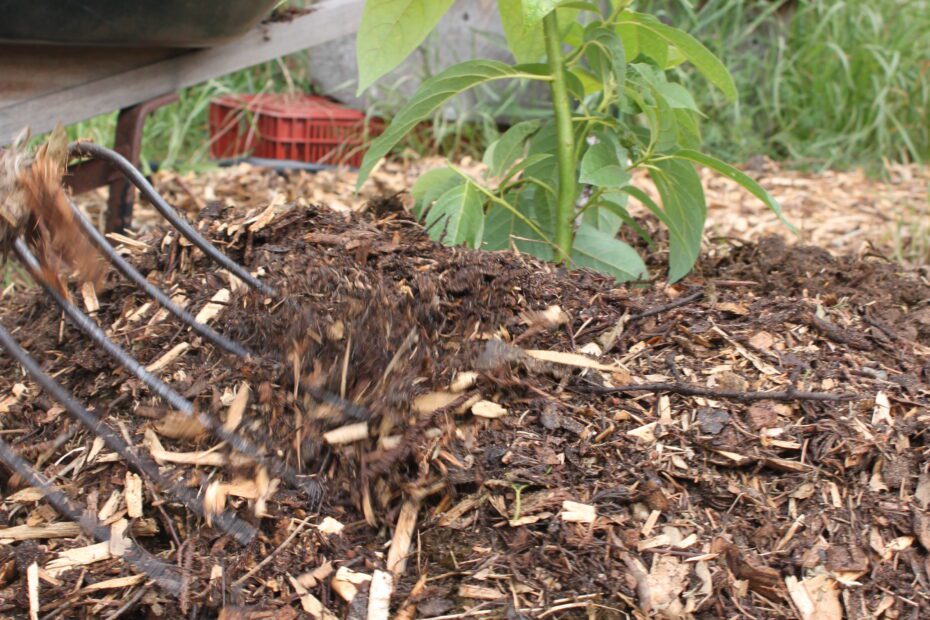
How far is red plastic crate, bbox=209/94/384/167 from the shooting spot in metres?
3.92

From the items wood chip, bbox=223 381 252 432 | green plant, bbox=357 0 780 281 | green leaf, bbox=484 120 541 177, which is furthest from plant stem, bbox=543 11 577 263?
wood chip, bbox=223 381 252 432

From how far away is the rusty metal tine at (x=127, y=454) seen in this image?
1.30 m

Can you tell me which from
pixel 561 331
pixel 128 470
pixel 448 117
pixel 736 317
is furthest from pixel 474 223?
pixel 448 117

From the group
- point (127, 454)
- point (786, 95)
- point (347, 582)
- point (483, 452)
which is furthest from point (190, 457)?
point (786, 95)

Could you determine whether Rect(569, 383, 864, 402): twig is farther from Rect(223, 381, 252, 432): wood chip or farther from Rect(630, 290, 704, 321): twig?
Rect(223, 381, 252, 432): wood chip

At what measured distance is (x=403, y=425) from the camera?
1382 mm

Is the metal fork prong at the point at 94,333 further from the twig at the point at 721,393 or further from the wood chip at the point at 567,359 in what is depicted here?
the twig at the point at 721,393

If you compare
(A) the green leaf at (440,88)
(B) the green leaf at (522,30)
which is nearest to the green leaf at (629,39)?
(B) the green leaf at (522,30)

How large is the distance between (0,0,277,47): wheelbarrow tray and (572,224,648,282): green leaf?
1094 mm

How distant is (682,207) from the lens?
1908 mm

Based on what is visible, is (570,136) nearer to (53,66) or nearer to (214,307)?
(214,307)

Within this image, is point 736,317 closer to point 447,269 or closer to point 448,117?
point 447,269

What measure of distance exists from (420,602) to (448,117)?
10.8 feet

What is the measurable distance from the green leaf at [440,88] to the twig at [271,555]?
2.60 feet
